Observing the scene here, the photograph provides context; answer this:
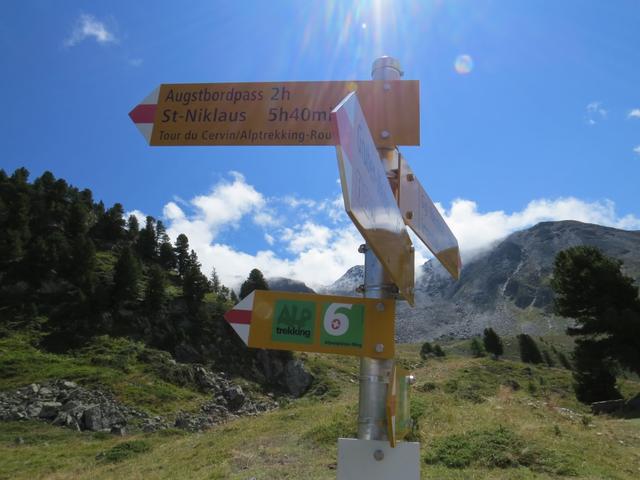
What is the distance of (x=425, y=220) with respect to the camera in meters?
3.09

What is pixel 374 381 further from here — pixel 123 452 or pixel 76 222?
pixel 76 222

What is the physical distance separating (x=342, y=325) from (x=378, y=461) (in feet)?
2.10

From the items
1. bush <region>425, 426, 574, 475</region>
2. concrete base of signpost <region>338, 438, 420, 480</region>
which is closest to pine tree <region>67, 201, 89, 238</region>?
bush <region>425, 426, 574, 475</region>

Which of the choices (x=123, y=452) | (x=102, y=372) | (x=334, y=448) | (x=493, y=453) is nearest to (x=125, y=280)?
(x=102, y=372)

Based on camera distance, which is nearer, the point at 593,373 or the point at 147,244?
the point at 593,373

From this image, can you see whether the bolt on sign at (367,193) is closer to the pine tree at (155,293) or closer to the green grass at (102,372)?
the green grass at (102,372)

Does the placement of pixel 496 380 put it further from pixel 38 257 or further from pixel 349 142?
pixel 38 257

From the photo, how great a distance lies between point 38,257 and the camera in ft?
169

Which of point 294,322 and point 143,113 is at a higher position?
point 143,113

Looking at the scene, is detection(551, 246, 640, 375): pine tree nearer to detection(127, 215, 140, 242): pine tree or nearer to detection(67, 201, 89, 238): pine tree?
detection(67, 201, 89, 238): pine tree

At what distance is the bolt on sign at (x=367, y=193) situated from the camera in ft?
4.68

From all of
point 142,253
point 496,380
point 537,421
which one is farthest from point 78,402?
point 142,253

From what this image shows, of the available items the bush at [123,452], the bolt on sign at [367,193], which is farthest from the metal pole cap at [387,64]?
the bush at [123,452]

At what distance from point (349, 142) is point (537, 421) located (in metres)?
11.7
